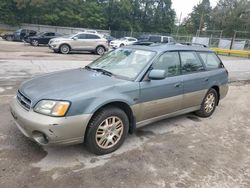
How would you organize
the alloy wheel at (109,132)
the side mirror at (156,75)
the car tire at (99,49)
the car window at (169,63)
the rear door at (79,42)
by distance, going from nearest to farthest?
1. the alloy wheel at (109,132)
2. the side mirror at (156,75)
3. the car window at (169,63)
4. the rear door at (79,42)
5. the car tire at (99,49)

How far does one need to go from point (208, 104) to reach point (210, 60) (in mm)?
943

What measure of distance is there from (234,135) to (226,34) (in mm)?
57535

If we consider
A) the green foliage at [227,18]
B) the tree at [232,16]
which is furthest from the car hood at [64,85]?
the tree at [232,16]

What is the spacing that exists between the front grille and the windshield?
4.50 feet

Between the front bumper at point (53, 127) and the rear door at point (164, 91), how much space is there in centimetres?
105

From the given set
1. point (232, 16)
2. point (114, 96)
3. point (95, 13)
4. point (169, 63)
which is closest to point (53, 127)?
point (114, 96)

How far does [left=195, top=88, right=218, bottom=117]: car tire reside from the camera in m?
5.23

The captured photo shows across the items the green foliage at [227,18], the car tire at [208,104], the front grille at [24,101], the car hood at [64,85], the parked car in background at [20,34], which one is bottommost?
the parked car in background at [20,34]

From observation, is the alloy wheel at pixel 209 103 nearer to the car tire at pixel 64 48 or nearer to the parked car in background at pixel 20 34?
the car tire at pixel 64 48

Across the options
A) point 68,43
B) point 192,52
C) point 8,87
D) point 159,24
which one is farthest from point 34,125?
point 159,24

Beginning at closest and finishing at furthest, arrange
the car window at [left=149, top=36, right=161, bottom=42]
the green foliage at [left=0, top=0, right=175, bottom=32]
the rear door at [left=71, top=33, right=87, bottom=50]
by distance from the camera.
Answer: the rear door at [left=71, top=33, right=87, bottom=50], the car window at [left=149, top=36, right=161, bottom=42], the green foliage at [left=0, top=0, right=175, bottom=32]

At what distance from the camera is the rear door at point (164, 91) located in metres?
3.89

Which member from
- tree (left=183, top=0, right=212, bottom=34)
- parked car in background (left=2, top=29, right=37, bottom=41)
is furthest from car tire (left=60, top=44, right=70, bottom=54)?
tree (left=183, top=0, right=212, bottom=34)

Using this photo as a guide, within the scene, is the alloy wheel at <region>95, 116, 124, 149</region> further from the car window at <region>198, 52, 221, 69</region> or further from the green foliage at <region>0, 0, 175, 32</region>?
the green foliage at <region>0, 0, 175, 32</region>
